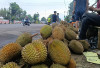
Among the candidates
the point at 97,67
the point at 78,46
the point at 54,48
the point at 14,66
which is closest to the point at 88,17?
the point at 78,46

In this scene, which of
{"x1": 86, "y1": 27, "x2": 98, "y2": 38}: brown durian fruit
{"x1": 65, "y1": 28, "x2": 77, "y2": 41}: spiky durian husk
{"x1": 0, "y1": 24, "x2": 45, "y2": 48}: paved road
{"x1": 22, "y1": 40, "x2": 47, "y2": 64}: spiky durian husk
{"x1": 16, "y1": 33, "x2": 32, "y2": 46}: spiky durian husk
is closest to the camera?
{"x1": 22, "y1": 40, "x2": 47, "y2": 64}: spiky durian husk

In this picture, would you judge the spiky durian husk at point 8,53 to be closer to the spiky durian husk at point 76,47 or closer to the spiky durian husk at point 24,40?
the spiky durian husk at point 24,40

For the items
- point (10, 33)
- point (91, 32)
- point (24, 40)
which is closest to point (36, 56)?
point (24, 40)

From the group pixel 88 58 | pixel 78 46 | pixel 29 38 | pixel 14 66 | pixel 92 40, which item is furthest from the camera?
pixel 92 40

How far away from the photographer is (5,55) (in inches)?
59.1

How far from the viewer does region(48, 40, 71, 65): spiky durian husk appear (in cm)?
150

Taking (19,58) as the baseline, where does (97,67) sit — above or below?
below

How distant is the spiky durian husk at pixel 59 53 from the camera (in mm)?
1495

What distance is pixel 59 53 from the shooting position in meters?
1.51

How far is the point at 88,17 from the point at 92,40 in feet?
2.41

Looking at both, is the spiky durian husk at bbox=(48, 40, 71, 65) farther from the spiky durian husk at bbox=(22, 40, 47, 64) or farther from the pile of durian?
the spiky durian husk at bbox=(22, 40, 47, 64)

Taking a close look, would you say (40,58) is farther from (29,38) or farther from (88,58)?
(88,58)

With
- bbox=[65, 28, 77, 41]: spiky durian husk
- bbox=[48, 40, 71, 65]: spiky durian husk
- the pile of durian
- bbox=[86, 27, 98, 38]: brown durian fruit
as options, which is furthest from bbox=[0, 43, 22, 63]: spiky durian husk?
bbox=[86, 27, 98, 38]: brown durian fruit

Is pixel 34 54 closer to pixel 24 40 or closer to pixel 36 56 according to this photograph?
pixel 36 56
